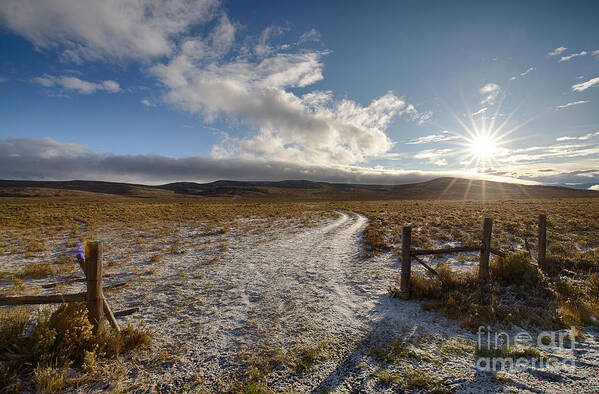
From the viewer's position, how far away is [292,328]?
213 inches

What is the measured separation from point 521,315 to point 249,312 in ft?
20.8

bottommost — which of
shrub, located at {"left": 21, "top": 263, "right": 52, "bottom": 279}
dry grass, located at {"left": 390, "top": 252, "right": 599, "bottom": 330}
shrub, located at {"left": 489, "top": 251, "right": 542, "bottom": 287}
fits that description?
shrub, located at {"left": 21, "top": 263, "right": 52, "bottom": 279}

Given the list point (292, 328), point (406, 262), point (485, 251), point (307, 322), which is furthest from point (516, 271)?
point (292, 328)

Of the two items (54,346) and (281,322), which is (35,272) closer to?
(54,346)

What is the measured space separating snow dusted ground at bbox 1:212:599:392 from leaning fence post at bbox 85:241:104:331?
964 mm

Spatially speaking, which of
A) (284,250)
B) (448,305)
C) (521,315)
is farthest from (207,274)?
(521,315)

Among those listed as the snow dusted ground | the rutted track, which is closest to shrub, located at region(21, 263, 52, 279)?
the snow dusted ground

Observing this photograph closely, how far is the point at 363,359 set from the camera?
4.40 meters

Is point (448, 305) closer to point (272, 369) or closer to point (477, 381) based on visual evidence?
point (477, 381)

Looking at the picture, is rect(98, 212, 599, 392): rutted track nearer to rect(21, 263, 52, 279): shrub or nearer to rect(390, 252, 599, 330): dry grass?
rect(390, 252, 599, 330): dry grass

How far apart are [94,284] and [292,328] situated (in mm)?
3868

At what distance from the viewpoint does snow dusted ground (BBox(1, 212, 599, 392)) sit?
152 inches

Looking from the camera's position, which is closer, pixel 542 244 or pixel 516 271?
pixel 516 271

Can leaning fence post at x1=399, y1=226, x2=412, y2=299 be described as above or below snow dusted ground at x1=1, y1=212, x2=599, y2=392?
above
